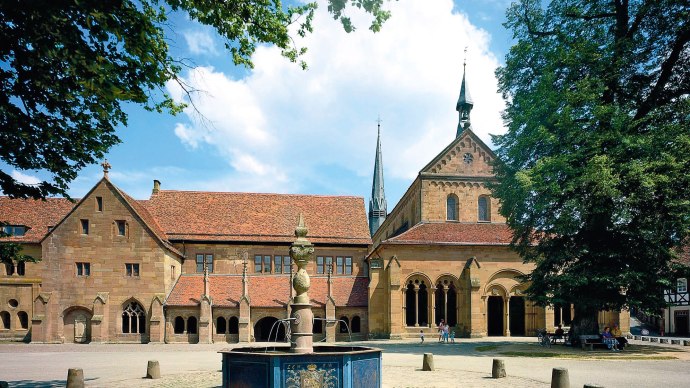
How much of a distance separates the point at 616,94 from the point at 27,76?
25908 mm

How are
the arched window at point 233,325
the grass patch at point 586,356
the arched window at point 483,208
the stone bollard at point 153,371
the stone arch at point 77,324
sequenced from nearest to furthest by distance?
1. the stone bollard at point 153,371
2. the grass patch at point 586,356
3. the stone arch at point 77,324
4. the arched window at point 233,325
5. the arched window at point 483,208

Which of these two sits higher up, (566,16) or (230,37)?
(566,16)

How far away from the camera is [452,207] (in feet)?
142

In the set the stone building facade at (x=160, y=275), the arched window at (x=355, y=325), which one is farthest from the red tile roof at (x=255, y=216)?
the arched window at (x=355, y=325)

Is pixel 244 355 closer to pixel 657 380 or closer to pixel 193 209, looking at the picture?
pixel 657 380

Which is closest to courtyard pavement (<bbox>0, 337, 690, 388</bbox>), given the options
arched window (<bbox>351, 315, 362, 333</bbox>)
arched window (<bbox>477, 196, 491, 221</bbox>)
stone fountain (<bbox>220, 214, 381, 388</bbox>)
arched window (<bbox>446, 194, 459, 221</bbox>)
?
stone fountain (<bbox>220, 214, 381, 388</bbox>)

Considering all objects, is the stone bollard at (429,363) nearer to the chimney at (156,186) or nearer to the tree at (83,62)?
the tree at (83,62)

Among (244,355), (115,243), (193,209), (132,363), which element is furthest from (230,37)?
(193,209)

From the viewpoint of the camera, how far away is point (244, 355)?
11539 mm

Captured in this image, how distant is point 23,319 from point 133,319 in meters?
9.31

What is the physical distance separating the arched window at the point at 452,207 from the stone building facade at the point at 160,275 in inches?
284

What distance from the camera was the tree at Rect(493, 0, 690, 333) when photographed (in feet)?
78.0

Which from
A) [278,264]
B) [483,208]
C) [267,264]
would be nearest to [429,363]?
[483,208]

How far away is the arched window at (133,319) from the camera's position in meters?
39.5
